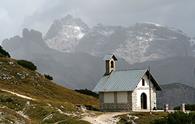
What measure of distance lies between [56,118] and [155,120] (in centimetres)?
1613

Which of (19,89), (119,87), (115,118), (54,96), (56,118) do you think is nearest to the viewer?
(56,118)

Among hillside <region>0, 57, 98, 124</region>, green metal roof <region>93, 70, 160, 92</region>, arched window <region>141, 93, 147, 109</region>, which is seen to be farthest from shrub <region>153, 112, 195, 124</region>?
arched window <region>141, 93, 147, 109</region>

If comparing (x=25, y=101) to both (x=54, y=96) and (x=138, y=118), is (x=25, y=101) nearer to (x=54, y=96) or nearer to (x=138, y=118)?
(x=138, y=118)

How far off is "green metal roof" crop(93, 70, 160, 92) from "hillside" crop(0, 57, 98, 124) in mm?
8255

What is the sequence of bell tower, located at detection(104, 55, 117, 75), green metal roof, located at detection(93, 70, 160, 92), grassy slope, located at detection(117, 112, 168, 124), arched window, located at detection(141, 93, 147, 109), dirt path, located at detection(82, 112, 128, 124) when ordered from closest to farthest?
1. dirt path, located at detection(82, 112, 128, 124)
2. grassy slope, located at detection(117, 112, 168, 124)
3. green metal roof, located at detection(93, 70, 160, 92)
4. arched window, located at detection(141, 93, 147, 109)
5. bell tower, located at detection(104, 55, 117, 75)

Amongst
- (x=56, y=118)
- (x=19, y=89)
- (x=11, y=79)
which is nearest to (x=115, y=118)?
(x=56, y=118)

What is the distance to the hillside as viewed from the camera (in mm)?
79750

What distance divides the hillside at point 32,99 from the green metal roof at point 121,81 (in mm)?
8255

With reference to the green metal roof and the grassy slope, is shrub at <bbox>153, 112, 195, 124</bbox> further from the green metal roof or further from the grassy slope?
the green metal roof

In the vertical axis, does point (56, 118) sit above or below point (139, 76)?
below

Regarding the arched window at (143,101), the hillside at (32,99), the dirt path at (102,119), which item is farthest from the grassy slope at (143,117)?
the arched window at (143,101)

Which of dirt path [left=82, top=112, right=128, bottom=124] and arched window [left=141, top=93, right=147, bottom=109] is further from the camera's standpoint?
arched window [left=141, top=93, right=147, bottom=109]

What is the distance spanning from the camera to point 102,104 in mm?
105562

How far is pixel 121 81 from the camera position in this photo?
10400 centimetres
